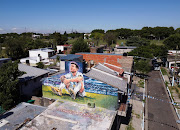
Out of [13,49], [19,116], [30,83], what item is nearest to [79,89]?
[19,116]

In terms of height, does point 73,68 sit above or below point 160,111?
above

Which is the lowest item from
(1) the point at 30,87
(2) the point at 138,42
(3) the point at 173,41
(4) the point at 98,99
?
(1) the point at 30,87

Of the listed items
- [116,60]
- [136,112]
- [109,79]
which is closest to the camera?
[109,79]

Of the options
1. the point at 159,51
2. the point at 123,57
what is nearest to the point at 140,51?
the point at 159,51

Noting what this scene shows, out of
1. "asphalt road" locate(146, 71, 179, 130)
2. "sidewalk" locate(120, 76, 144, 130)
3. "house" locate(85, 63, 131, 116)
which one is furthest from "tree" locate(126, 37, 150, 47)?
"house" locate(85, 63, 131, 116)

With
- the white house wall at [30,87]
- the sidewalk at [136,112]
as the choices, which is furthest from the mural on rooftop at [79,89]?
the sidewalk at [136,112]

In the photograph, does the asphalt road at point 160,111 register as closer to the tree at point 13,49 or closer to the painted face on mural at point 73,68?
the painted face on mural at point 73,68

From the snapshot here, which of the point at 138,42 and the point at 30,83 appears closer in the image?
the point at 30,83

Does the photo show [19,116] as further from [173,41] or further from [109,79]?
[173,41]
